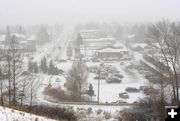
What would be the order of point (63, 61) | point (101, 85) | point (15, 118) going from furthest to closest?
point (63, 61) → point (101, 85) → point (15, 118)

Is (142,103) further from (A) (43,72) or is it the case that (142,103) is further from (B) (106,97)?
(A) (43,72)

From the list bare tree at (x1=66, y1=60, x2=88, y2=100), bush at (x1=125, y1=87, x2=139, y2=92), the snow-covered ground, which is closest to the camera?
the snow-covered ground

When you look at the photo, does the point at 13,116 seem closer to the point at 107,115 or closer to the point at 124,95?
the point at 107,115

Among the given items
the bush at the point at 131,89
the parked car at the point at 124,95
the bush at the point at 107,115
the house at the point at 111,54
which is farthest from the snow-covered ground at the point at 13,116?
the house at the point at 111,54

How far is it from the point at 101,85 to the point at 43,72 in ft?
28.4

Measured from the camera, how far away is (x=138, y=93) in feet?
83.3

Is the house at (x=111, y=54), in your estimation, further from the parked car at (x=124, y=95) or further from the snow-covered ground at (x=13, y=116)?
the snow-covered ground at (x=13, y=116)

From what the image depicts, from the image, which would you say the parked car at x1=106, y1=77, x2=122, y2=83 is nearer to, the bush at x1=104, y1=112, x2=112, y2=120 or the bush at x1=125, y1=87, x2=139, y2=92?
the bush at x1=125, y1=87, x2=139, y2=92

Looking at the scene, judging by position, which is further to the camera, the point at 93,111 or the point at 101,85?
the point at 101,85

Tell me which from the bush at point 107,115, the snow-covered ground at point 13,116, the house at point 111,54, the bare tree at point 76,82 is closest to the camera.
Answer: the snow-covered ground at point 13,116

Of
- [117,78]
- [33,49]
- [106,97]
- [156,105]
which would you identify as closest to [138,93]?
[106,97]

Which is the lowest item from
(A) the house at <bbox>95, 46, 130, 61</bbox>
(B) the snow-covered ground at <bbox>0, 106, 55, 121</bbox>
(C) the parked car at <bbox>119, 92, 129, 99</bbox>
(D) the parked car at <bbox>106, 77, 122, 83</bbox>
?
(C) the parked car at <bbox>119, 92, 129, 99</bbox>

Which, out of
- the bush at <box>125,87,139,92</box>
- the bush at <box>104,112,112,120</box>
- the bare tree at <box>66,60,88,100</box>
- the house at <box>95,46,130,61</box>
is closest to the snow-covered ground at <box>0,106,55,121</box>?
the bush at <box>104,112,112,120</box>

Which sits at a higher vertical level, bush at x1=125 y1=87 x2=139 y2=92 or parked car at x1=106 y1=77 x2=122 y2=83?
parked car at x1=106 y1=77 x2=122 y2=83
